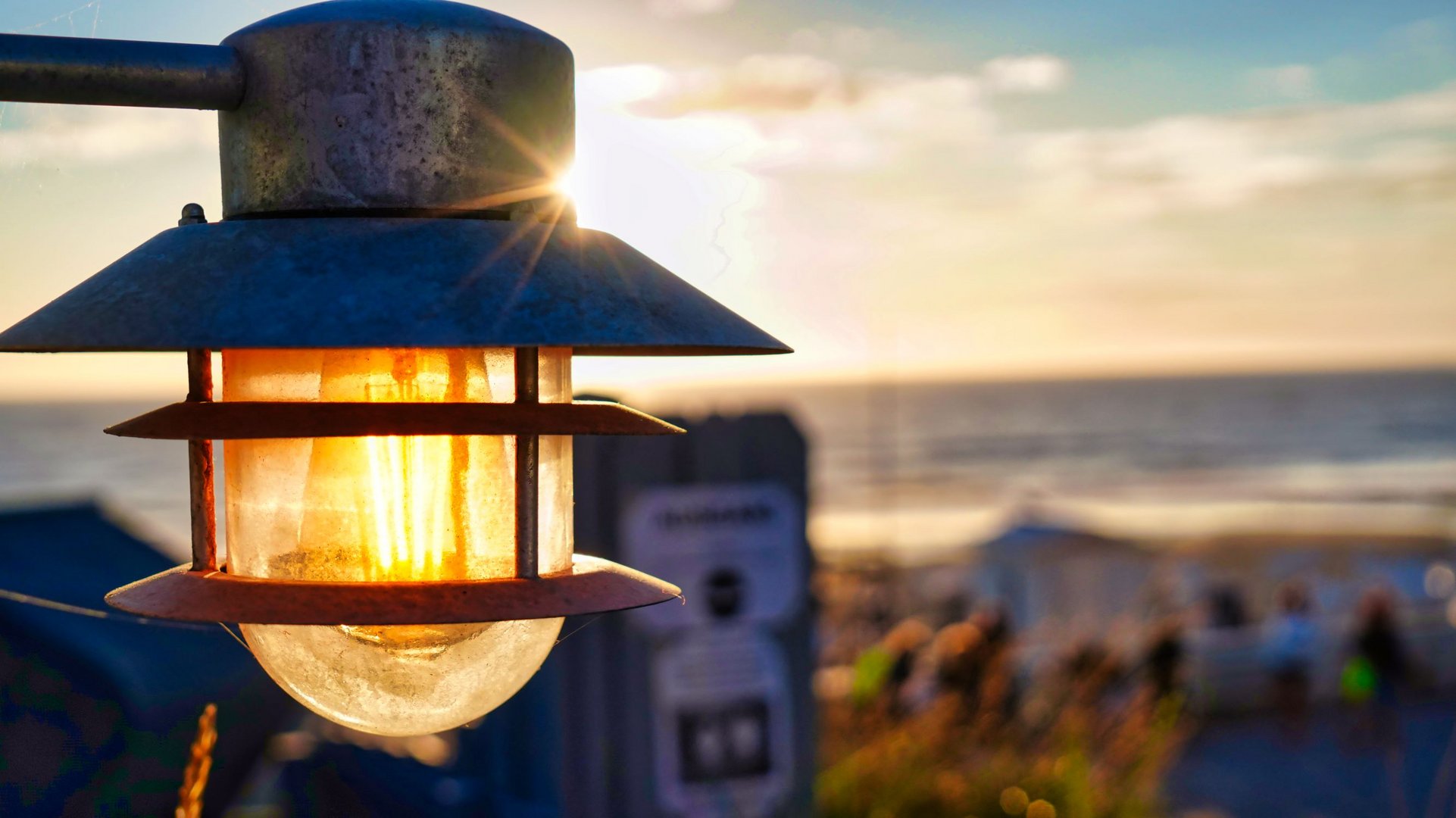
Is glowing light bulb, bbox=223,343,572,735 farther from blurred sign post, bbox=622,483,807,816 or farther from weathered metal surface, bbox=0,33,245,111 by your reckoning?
blurred sign post, bbox=622,483,807,816

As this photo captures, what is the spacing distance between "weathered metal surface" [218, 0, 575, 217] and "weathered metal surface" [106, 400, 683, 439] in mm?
229

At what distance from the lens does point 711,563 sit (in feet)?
17.2

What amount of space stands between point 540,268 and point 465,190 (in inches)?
6.9

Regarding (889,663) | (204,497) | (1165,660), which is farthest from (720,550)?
(1165,660)

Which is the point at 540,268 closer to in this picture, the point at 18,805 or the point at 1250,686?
the point at 18,805

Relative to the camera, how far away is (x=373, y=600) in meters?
1.16

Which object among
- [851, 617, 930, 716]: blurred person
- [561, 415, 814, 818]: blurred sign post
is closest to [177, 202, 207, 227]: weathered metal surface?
[561, 415, 814, 818]: blurred sign post

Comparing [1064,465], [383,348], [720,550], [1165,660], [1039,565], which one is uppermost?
[383,348]

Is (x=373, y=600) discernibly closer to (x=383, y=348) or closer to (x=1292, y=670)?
(x=383, y=348)

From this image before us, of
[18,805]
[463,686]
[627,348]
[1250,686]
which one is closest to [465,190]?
[627,348]

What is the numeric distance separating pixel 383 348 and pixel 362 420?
72 millimetres

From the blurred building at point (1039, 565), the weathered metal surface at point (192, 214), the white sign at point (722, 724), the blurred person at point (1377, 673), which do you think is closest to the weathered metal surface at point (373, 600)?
the weathered metal surface at point (192, 214)

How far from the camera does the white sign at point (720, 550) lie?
16.8ft

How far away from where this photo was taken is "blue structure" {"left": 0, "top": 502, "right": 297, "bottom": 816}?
2.66 meters
